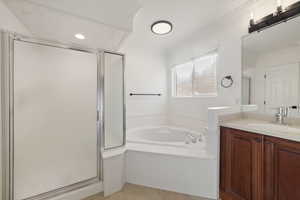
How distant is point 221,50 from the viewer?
2.32m

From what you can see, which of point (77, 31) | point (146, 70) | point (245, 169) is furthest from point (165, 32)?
point (245, 169)

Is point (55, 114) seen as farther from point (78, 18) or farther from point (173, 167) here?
point (173, 167)

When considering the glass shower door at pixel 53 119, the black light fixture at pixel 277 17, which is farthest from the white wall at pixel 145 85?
the black light fixture at pixel 277 17

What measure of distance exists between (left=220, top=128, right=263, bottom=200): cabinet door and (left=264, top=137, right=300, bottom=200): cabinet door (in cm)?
6

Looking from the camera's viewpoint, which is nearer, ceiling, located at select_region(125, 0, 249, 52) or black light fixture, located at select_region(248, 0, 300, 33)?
black light fixture, located at select_region(248, 0, 300, 33)

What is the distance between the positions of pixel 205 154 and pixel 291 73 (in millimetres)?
1281

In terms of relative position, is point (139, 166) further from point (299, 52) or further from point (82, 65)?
point (299, 52)

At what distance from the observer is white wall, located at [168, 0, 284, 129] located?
200 centimetres

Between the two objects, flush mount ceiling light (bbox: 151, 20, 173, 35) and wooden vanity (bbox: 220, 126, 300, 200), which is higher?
flush mount ceiling light (bbox: 151, 20, 173, 35)

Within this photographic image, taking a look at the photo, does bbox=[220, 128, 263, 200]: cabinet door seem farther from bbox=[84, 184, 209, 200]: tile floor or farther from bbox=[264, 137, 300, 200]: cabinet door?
bbox=[84, 184, 209, 200]: tile floor

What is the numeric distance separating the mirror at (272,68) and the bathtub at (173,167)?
0.97m

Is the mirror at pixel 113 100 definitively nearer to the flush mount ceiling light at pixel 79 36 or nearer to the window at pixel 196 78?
the flush mount ceiling light at pixel 79 36

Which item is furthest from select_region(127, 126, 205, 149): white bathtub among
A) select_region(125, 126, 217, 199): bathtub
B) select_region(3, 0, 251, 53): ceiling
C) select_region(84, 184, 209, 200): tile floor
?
select_region(3, 0, 251, 53): ceiling

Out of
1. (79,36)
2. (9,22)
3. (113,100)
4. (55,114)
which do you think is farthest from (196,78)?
(9,22)
